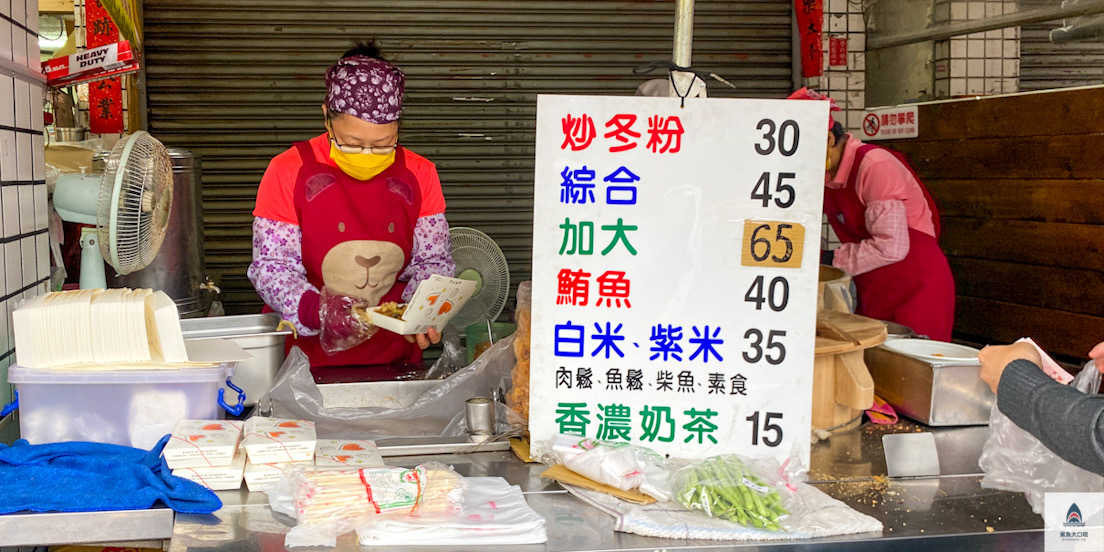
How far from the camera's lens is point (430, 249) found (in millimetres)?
3918

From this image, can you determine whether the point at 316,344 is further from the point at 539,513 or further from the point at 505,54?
the point at 505,54

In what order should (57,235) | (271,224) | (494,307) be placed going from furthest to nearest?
(494,307)
(271,224)
(57,235)

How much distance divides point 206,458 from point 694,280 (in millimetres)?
1245

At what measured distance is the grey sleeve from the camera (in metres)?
1.90

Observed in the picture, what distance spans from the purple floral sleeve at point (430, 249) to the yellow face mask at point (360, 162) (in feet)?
1.07

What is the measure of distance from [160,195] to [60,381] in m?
0.77

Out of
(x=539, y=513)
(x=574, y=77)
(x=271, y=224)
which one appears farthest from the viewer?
(x=574, y=77)

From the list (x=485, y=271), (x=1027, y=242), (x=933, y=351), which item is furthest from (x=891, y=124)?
(x=933, y=351)

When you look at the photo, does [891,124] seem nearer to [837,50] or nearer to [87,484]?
[837,50]

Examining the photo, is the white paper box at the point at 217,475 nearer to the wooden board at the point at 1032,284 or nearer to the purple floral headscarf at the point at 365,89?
the purple floral headscarf at the point at 365,89

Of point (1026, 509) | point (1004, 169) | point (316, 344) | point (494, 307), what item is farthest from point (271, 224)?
point (1004, 169)

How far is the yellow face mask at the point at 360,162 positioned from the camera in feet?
11.8

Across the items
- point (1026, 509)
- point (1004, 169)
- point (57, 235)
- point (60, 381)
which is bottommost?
point (1026, 509)

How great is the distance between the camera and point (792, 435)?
231 centimetres
